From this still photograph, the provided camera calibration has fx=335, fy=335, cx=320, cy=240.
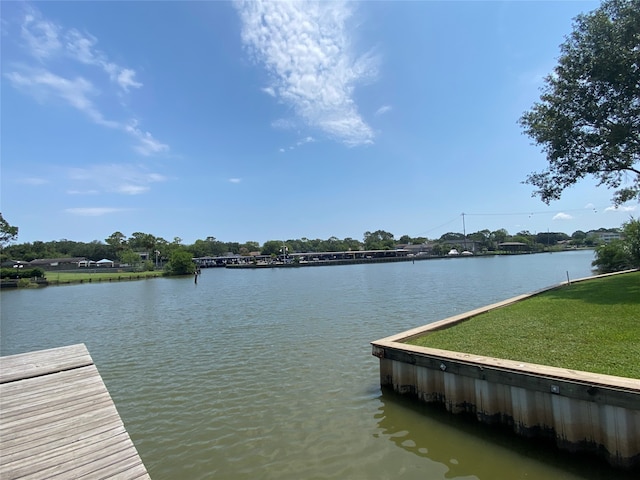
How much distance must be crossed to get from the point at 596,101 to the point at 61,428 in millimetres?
21451

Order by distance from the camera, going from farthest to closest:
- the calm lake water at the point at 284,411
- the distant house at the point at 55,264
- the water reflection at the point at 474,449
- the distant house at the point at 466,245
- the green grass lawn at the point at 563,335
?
the distant house at the point at 466,245, the distant house at the point at 55,264, the green grass lawn at the point at 563,335, the calm lake water at the point at 284,411, the water reflection at the point at 474,449

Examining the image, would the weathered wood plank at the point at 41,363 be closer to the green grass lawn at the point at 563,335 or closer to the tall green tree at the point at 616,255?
the green grass lawn at the point at 563,335

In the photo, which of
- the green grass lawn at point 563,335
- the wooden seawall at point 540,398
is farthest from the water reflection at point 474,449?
the green grass lawn at point 563,335

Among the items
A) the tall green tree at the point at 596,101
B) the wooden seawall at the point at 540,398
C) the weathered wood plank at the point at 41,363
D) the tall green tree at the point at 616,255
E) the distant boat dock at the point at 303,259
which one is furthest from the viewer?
the distant boat dock at the point at 303,259

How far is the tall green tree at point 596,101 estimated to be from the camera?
14.1 metres

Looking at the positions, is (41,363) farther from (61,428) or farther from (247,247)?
(247,247)

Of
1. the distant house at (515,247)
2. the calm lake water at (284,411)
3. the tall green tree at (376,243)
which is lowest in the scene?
the calm lake water at (284,411)

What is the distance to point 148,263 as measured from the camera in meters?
88.3

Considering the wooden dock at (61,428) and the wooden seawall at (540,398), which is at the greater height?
the wooden dock at (61,428)

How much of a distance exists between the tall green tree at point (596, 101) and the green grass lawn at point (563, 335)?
26.5 feet

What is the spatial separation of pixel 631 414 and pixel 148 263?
97.4 metres

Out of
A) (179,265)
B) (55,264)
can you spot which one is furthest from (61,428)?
(55,264)

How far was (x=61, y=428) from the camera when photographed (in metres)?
4.16

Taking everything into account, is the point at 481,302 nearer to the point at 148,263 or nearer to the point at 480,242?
the point at 148,263
